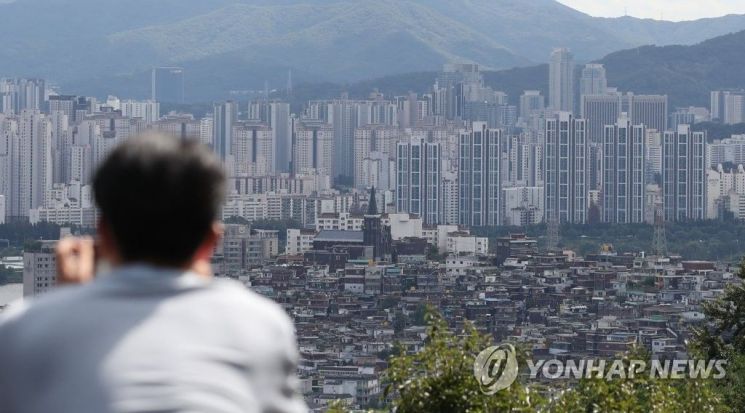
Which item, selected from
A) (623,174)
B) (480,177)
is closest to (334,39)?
(480,177)

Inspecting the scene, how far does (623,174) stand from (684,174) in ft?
4.00

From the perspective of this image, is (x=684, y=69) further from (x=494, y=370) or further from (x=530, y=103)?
(x=494, y=370)

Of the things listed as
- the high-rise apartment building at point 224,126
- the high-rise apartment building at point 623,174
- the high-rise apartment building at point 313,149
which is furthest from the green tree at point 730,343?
the high-rise apartment building at point 224,126

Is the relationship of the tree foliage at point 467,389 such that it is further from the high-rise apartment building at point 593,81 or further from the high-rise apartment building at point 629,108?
the high-rise apartment building at point 593,81

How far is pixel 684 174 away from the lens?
32.6 metres

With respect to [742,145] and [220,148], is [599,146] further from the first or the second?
[220,148]

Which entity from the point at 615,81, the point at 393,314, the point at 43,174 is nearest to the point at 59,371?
the point at 393,314

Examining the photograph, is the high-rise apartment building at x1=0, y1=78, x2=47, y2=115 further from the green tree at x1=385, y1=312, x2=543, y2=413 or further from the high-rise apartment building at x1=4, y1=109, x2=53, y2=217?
the green tree at x1=385, y1=312, x2=543, y2=413

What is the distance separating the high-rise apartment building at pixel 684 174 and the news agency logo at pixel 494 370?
90.4ft

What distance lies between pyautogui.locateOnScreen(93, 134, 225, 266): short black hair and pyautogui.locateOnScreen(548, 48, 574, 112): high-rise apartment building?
45.6 meters

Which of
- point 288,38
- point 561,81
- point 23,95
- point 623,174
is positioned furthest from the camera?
point 288,38

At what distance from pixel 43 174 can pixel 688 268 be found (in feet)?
55.4

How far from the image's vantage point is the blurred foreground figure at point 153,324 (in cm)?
53

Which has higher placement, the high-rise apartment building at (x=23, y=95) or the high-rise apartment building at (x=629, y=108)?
the high-rise apartment building at (x=23, y=95)
